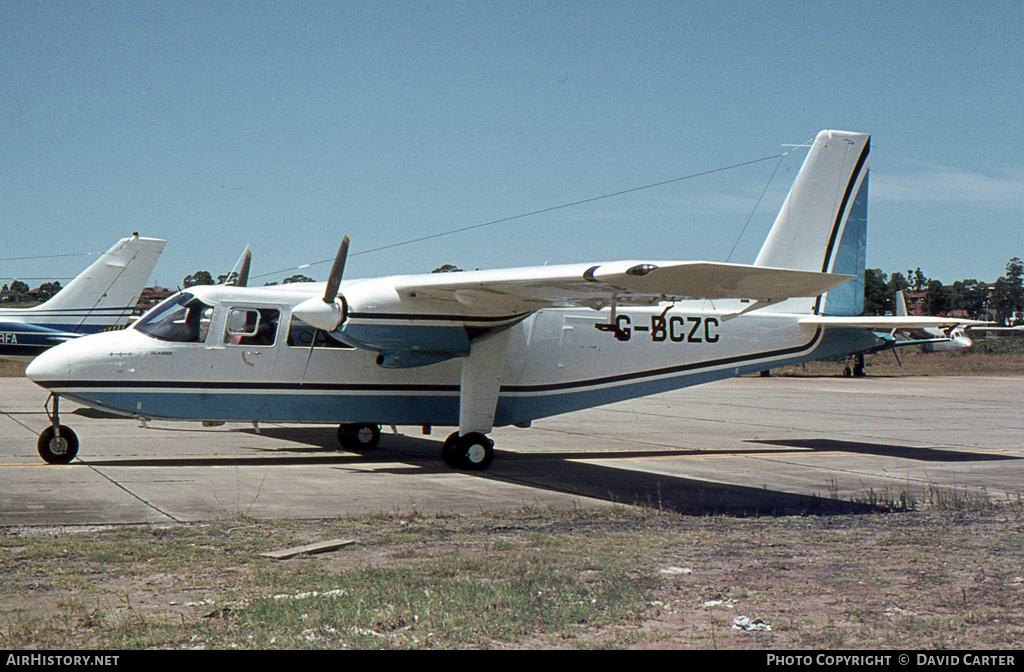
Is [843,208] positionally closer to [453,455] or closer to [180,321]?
[453,455]

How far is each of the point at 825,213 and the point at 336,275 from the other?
8570mm

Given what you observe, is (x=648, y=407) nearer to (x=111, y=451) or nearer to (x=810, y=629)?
(x=111, y=451)

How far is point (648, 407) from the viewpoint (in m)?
25.8

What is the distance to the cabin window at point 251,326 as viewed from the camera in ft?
41.6

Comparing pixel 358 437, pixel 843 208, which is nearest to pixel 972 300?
pixel 843 208

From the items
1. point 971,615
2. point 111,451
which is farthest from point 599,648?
point 111,451

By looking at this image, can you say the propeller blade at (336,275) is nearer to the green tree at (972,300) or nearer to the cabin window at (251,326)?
the cabin window at (251,326)

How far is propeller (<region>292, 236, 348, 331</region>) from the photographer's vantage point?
1159cm

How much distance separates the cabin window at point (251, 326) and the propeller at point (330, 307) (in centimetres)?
131

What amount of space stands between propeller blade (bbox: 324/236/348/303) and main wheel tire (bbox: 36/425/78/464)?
12.2 feet

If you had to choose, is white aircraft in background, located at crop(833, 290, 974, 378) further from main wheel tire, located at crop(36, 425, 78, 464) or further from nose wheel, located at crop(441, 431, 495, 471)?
main wheel tire, located at crop(36, 425, 78, 464)

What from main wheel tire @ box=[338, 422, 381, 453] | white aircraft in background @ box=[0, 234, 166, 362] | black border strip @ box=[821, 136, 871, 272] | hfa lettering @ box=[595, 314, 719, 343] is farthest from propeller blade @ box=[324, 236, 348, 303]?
white aircraft in background @ box=[0, 234, 166, 362]

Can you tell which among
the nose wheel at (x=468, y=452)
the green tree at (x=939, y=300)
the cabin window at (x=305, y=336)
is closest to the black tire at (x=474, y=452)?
the nose wheel at (x=468, y=452)

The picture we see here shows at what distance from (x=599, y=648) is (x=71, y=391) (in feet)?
30.6
